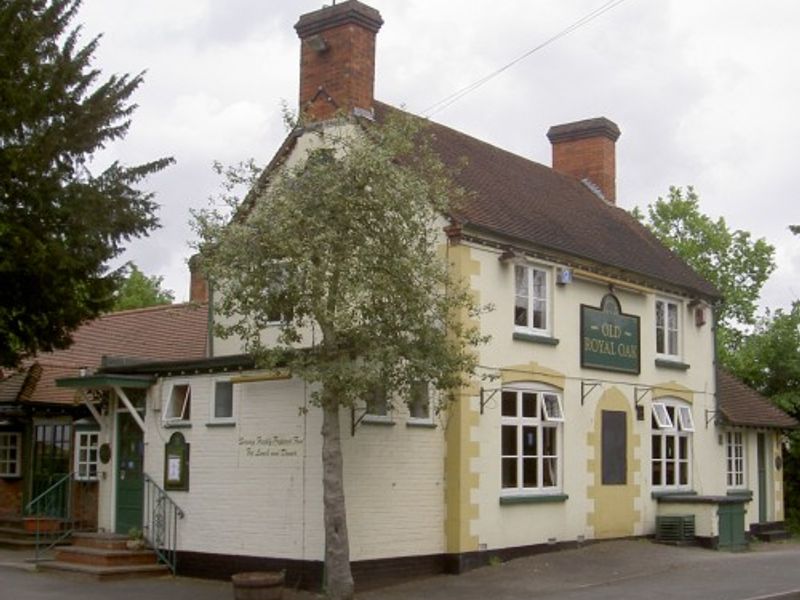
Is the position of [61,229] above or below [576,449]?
above

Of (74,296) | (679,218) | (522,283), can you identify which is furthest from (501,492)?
(679,218)

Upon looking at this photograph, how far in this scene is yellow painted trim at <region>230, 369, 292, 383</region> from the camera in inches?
654

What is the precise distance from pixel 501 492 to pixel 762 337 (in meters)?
15.2

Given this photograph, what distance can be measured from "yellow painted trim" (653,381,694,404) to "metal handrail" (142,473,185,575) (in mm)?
10111

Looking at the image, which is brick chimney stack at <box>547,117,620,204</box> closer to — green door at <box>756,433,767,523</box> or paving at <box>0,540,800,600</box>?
green door at <box>756,433,767,523</box>

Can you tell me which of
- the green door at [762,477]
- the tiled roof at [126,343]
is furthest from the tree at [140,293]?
the green door at [762,477]

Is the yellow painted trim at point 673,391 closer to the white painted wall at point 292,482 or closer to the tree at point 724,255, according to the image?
the white painted wall at point 292,482

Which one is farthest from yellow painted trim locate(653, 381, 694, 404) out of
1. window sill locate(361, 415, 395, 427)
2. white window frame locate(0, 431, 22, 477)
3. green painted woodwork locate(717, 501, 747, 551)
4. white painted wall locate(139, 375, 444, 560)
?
white window frame locate(0, 431, 22, 477)

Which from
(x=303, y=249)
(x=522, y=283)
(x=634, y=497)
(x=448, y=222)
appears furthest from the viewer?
(x=634, y=497)

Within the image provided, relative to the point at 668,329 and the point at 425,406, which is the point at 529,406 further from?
the point at 668,329

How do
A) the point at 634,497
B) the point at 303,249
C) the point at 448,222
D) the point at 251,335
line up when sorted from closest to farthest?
the point at 303,249 → the point at 251,335 → the point at 448,222 → the point at 634,497

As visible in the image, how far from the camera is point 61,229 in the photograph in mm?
20188

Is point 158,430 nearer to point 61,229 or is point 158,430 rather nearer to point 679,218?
point 61,229

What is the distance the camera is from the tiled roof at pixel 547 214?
66.6 feet
